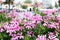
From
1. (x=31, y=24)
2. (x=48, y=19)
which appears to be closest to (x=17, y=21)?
(x=31, y=24)

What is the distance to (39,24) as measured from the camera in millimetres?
2330

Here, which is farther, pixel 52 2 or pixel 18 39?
pixel 52 2

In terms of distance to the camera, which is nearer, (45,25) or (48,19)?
(45,25)

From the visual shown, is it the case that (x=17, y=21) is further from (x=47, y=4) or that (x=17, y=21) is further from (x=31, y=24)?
(x=47, y=4)

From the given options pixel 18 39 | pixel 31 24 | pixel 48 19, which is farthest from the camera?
pixel 48 19

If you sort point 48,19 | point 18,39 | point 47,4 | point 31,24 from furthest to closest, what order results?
point 47,4
point 48,19
point 31,24
point 18,39

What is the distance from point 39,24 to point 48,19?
0.21 metres

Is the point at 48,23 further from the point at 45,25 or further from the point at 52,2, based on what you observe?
the point at 52,2

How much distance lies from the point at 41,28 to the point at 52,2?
22.2m

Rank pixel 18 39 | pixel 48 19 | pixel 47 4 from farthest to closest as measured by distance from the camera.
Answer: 1. pixel 47 4
2. pixel 48 19
3. pixel 18 39

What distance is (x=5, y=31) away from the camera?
220 cm

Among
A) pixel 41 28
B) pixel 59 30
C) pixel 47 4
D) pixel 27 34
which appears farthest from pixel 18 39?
pixel 47 4

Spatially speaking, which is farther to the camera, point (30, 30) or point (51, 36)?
point (30, 30)

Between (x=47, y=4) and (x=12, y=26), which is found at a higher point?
(x=12, y=26)
